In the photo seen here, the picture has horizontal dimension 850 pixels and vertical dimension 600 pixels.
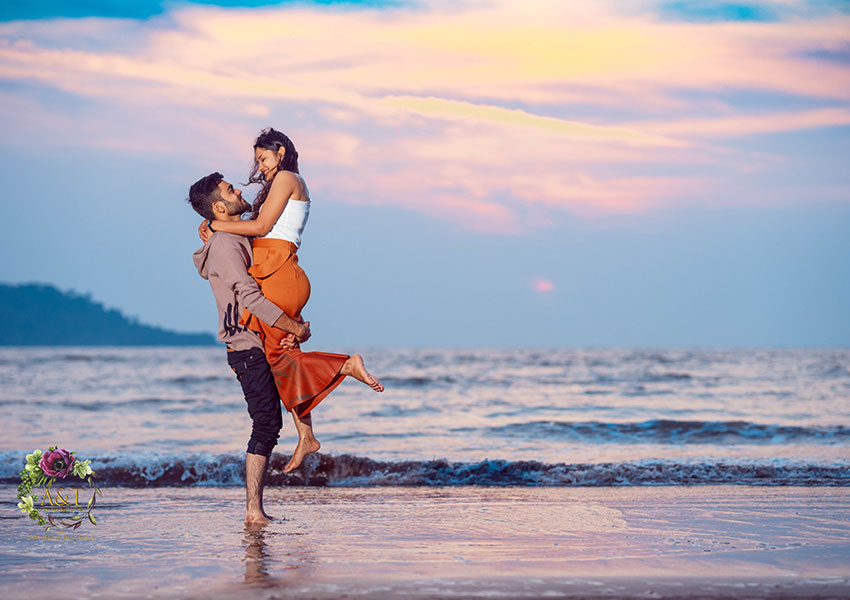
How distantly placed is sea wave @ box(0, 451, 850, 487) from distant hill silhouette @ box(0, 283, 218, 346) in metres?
82.9

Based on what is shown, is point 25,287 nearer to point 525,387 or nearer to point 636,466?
point 525,387

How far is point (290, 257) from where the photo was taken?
5059 millimetres

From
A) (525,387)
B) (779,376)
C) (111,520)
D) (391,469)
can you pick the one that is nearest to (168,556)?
(111,520)

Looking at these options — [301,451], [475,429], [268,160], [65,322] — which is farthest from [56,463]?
[65,322]

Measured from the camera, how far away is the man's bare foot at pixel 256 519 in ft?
17.3

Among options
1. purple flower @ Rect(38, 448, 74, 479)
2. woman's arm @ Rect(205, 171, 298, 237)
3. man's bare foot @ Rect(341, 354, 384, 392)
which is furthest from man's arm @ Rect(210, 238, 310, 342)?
purple flower @ Rect(38, 448, 74, 479)

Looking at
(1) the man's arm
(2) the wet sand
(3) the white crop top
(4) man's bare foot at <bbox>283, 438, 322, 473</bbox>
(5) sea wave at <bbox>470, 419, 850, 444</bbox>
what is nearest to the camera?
(2) the wet sand

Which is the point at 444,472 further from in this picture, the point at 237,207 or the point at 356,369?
the point at 237,207

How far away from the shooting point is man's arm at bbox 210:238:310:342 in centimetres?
486

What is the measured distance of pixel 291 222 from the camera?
501cm

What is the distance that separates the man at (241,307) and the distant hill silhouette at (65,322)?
285 feet

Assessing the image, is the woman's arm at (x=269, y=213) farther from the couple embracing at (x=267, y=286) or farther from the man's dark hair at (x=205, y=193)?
the man's dark hair at (x=205, y=193)

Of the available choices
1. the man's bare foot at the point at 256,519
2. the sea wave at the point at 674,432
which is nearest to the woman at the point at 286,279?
the man's bare foot at the point at 256,519

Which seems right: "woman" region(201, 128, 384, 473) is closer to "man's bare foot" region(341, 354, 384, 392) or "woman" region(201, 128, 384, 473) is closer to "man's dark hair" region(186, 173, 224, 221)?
"man's bare foot" region(341, 354, 384, 392)
